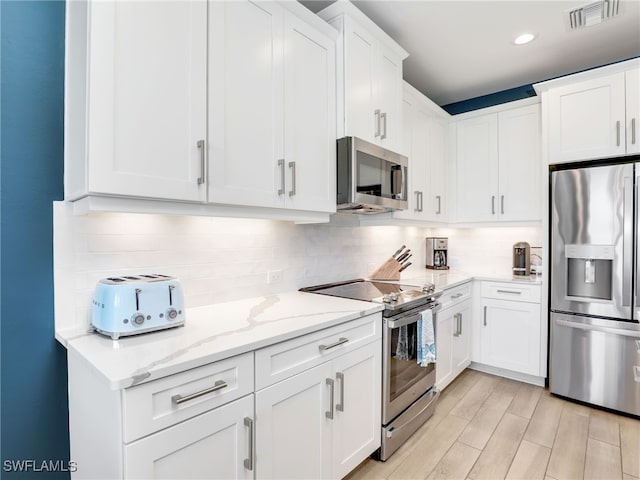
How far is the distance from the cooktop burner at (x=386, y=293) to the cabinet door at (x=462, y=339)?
709 millimetres

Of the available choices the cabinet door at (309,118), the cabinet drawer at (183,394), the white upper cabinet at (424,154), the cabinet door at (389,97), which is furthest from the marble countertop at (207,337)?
the white upper cabinet at (424,154)

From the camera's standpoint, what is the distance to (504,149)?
3.31 m

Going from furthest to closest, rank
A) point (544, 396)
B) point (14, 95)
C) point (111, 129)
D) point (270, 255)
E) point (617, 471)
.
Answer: point (544, 396) < point (270, 255) < point (617, 471) < point (14, 95) < point (111, 129)

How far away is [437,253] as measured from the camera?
385cm

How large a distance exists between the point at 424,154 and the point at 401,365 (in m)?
1.96

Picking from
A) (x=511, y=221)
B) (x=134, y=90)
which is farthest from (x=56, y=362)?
(x=511, y=221)

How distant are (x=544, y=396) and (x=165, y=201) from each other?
312cm

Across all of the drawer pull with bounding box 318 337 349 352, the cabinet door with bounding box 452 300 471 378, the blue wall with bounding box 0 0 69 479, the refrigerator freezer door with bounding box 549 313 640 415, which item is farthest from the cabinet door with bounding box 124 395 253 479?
the refrigerator freezer door with bounding box 549 313 640 415

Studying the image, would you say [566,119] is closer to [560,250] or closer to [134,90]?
[560,250]

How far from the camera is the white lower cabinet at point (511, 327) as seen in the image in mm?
2934

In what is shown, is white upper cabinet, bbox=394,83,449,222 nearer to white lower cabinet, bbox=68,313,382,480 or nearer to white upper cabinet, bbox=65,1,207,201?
white lower cabinet, bbox=68,313,382,480

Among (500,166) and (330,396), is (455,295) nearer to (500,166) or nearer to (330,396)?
(500,166)

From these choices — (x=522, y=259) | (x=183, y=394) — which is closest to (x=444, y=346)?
(x=522, y=259)

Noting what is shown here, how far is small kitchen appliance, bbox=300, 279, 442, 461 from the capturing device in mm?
1937
